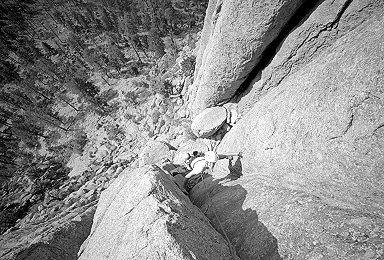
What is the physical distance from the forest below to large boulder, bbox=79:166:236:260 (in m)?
23.6

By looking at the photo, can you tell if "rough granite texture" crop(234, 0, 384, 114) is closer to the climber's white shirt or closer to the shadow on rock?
the shadow on rock

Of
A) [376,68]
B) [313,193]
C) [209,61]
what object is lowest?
[313,193]

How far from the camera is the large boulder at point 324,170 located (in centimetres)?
489

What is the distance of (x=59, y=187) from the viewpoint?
28969 millimetres

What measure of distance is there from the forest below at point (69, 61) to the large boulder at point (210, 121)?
14.5m

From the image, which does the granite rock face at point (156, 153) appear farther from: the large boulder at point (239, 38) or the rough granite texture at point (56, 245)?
the rough granite texture at point (56, 245)

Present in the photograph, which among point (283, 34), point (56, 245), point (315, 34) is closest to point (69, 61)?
point (56, 245)

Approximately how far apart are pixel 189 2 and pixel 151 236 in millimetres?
69701

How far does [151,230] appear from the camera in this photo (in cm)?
477

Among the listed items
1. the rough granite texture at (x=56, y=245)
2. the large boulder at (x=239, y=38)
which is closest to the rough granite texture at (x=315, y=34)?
the large boulder at (x=239, y=38)

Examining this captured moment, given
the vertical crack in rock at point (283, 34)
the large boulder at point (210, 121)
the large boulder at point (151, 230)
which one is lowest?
the large boulder at point (210, 121)

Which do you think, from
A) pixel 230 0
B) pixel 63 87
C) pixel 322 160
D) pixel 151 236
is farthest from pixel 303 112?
pixel 63 87

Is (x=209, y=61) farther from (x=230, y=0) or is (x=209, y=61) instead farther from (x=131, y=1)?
(x=131, y=1)

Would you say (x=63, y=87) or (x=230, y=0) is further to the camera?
(x=63, y=87)
